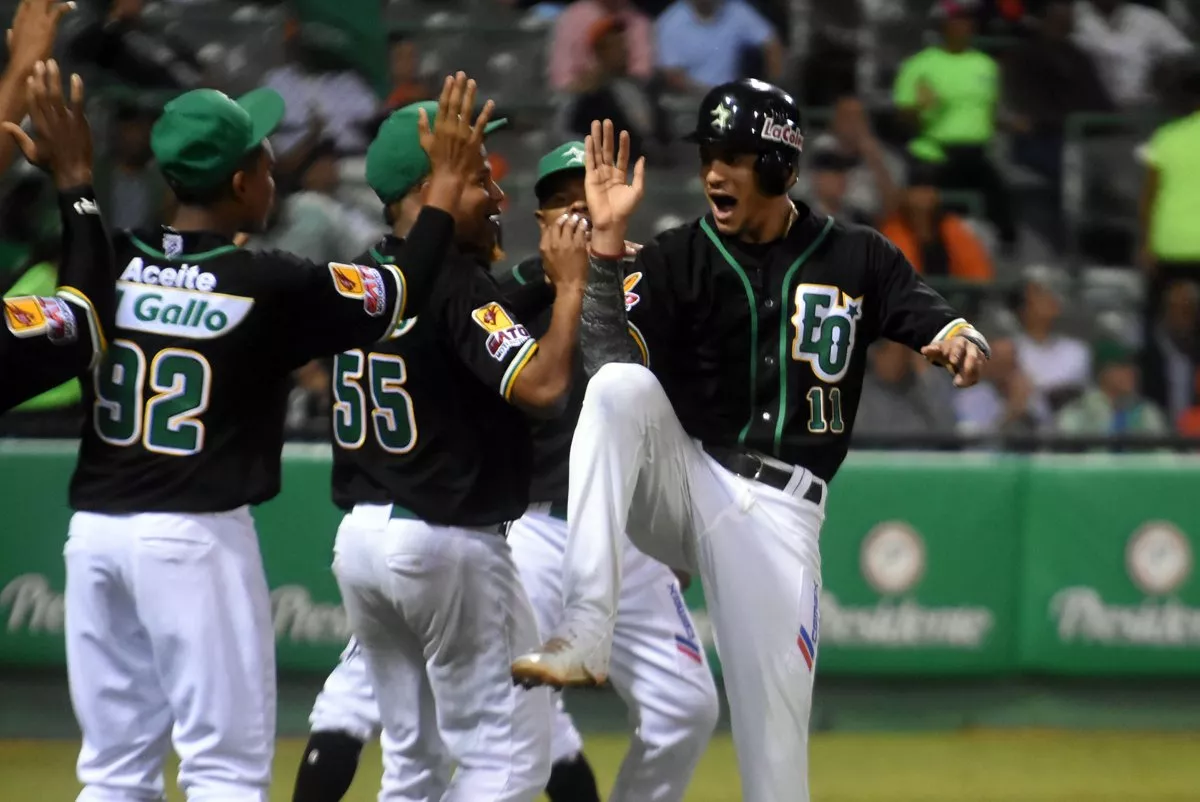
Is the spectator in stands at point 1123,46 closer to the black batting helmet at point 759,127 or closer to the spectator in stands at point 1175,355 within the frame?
the spectator in stands at point 1175,355

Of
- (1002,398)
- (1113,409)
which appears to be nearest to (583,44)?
(1002,398)

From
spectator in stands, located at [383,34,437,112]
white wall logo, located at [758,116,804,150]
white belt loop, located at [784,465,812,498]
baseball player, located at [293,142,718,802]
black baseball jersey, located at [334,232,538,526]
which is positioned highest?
spectator in stands, located at [383,34,437,112]

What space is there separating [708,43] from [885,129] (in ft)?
3.76

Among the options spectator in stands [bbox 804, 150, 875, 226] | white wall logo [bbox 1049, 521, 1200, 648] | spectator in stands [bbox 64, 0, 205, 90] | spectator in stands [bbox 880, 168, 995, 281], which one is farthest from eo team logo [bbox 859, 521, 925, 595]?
spectator in stands [bbox 64, 0, 205, 90]

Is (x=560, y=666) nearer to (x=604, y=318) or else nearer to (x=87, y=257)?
(x=604, y=318)

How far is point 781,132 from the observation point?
474 centimetres

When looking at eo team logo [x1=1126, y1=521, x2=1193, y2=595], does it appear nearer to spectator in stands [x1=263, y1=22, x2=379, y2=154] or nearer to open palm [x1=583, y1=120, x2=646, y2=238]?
open palm [x1=583, y1=120, x2=646, y2=238]

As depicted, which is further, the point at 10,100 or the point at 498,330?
the point at 498,330

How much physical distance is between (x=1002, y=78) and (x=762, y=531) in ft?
22.3

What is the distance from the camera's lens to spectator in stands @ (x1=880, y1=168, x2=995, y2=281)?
9719mm

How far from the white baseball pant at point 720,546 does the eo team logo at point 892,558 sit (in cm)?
319

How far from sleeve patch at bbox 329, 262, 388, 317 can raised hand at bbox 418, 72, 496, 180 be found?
0.30 meters

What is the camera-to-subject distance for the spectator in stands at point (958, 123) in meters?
10.4

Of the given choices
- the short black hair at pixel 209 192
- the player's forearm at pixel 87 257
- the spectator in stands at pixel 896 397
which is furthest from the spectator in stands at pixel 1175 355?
the player's forearm at pixel 87 257
